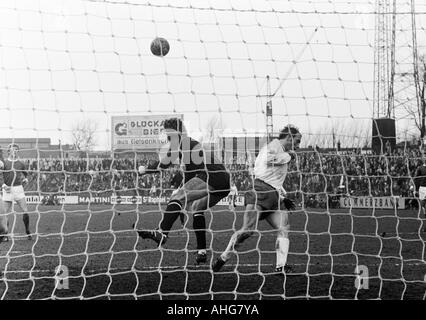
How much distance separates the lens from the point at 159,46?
6.83 meters

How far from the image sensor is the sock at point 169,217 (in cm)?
720

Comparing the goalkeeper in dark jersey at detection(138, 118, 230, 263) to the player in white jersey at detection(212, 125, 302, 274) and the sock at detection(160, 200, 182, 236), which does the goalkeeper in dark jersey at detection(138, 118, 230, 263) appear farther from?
the player in white jersey at detection(212, 125, 302, 274)

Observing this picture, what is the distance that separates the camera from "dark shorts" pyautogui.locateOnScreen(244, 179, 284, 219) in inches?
275

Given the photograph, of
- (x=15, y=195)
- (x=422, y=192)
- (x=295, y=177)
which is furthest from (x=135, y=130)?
(x=422, y=192)

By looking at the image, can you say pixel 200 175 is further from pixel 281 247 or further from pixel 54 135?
pixel 54 135

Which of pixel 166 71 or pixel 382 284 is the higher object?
pixel 166 71

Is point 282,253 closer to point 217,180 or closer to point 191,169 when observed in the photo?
point 217,180

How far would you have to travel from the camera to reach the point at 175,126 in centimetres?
750

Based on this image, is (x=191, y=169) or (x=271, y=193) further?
(x=191, y=169)

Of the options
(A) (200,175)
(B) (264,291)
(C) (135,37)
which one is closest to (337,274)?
(B) (264,291)

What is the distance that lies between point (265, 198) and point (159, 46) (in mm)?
2446

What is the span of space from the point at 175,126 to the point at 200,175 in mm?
800
